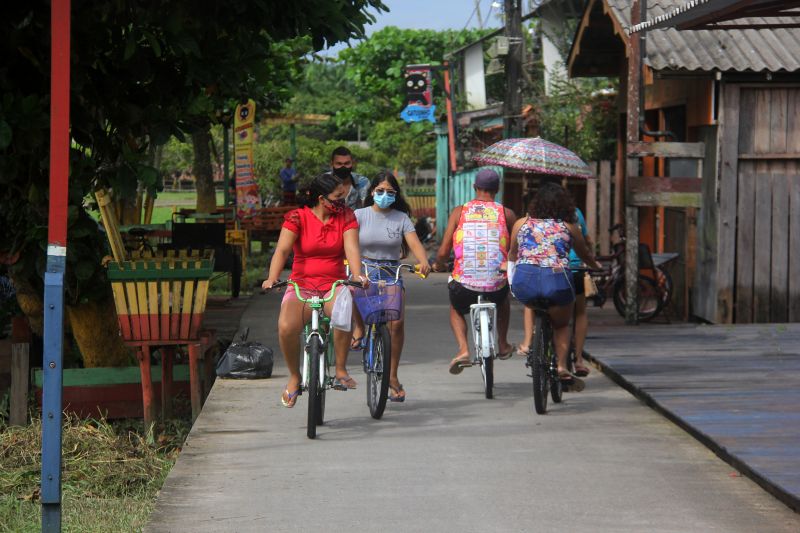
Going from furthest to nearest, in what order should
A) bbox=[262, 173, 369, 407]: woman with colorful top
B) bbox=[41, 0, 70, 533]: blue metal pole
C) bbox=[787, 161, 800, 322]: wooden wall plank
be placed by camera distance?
bbox=[787, 161, 800, 322]: wooden wall plank → bbox=[262, 173, 369, 407]: woman with colorful top → bbox=[41, 0, 70, 533]: blue metal pole

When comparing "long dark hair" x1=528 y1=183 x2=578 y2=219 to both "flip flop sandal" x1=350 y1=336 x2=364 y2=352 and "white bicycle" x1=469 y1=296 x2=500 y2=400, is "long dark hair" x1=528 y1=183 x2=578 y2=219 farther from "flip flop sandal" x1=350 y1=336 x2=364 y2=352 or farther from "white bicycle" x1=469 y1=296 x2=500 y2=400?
"flip flop sandal" x1=350 y1=336 x2=364 y2=352

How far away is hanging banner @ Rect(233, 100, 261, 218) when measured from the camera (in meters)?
19.1

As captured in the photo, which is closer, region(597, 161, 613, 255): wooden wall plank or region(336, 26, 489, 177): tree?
region(597, 161, 613, 255): wooden wall plank

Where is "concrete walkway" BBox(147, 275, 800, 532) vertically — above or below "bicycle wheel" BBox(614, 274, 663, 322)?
below

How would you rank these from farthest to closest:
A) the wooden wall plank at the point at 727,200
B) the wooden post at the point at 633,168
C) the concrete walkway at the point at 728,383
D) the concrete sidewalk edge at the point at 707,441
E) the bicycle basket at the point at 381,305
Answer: the wooden wall plank at the point at 727,200 < the wooden post at the point at 633,168 < the bicycle basket at the point at 381,305 < the concrete walkway at the point at 728,383 < the concrete sidewalk edge at the point at 707,441

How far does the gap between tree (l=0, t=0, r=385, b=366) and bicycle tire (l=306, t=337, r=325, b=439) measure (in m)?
1.79

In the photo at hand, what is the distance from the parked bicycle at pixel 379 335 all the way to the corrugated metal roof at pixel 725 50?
624 cm

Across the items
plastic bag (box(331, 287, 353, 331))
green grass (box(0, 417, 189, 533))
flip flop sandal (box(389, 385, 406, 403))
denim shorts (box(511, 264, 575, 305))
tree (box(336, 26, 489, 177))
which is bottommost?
green grass (box(0, 417, 189, 533))

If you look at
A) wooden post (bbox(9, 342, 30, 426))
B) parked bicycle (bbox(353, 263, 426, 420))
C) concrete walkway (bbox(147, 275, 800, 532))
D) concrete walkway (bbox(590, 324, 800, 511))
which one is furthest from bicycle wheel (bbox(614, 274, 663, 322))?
wooden post (bbox(9, 342, 30, 426))

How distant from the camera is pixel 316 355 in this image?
8164 millimetres

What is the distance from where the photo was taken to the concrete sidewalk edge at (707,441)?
21.7 feet

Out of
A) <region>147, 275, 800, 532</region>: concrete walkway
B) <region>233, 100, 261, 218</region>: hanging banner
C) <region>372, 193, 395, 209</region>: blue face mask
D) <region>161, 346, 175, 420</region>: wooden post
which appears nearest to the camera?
<region>147, 275, 800, 532</region>: concrete walkway

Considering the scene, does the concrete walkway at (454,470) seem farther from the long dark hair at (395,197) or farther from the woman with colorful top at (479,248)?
the long dark hair at (395,197)

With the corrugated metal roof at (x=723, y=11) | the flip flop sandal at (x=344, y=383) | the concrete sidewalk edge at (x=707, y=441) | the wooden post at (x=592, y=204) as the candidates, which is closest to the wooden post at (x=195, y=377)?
the flip flop sandal at (x=344, y=383)
